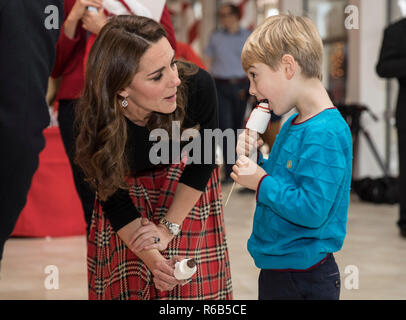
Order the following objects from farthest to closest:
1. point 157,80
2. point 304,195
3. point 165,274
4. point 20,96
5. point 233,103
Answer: point 233,103 < point 165,274 < point 157,80 < point 304,195 < point 20,96

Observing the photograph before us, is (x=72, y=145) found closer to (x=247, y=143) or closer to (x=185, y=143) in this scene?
(x=185, y=143)

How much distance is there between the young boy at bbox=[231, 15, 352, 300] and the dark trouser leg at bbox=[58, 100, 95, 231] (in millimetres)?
892

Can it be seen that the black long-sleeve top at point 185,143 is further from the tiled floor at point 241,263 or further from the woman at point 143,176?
the tiled floor at point 241,263

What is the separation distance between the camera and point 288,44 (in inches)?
50.4

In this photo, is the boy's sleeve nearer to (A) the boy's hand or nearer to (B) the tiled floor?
(A) the boy's hand

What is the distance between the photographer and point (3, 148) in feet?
3.41

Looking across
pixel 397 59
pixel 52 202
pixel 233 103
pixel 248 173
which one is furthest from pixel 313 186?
pixel 233 103

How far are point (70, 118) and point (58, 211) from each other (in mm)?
2041

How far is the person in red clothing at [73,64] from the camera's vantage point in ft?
6.49

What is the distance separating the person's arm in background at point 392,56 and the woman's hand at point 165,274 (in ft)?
8.05

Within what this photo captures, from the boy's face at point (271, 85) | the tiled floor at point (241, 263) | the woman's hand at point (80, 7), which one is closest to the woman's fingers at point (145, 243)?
the boy's face at point (271, 85)

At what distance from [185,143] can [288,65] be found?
0.58 meters
